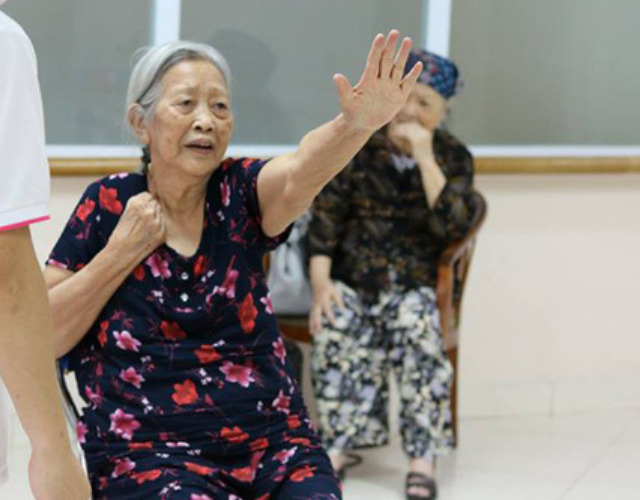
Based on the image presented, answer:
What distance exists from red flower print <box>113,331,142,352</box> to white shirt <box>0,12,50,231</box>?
35.1 inches

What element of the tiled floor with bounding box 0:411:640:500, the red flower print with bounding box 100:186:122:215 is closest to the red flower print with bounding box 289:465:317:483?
the red flower print with bounding box 100:186:122:215

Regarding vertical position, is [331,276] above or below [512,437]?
above

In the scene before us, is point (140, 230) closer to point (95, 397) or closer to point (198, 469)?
point (95, 397)

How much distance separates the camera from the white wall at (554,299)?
14.9 feet

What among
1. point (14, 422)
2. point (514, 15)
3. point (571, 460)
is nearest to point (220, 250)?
point (14, 422)

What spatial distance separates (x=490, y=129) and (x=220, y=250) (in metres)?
2.38

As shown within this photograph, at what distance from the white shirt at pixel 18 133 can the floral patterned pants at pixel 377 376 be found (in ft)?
7.88

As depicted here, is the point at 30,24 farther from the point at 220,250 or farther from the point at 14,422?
the point at 220,250

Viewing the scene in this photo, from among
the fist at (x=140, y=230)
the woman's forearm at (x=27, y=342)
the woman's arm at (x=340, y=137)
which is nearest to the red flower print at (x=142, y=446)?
the fist at (x=140, y=230)

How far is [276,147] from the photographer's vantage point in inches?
168

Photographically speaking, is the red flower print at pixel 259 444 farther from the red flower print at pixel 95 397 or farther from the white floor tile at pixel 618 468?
the white floor tile at pixel 618 468

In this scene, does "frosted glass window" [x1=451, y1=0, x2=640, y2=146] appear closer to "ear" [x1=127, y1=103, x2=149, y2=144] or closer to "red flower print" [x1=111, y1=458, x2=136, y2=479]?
"ear" [x1=127, y1=103, x2=149, y2=144]

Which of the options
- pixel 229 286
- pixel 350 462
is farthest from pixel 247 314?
pixel 350 462

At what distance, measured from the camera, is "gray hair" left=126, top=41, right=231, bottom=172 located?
2.44 meters
